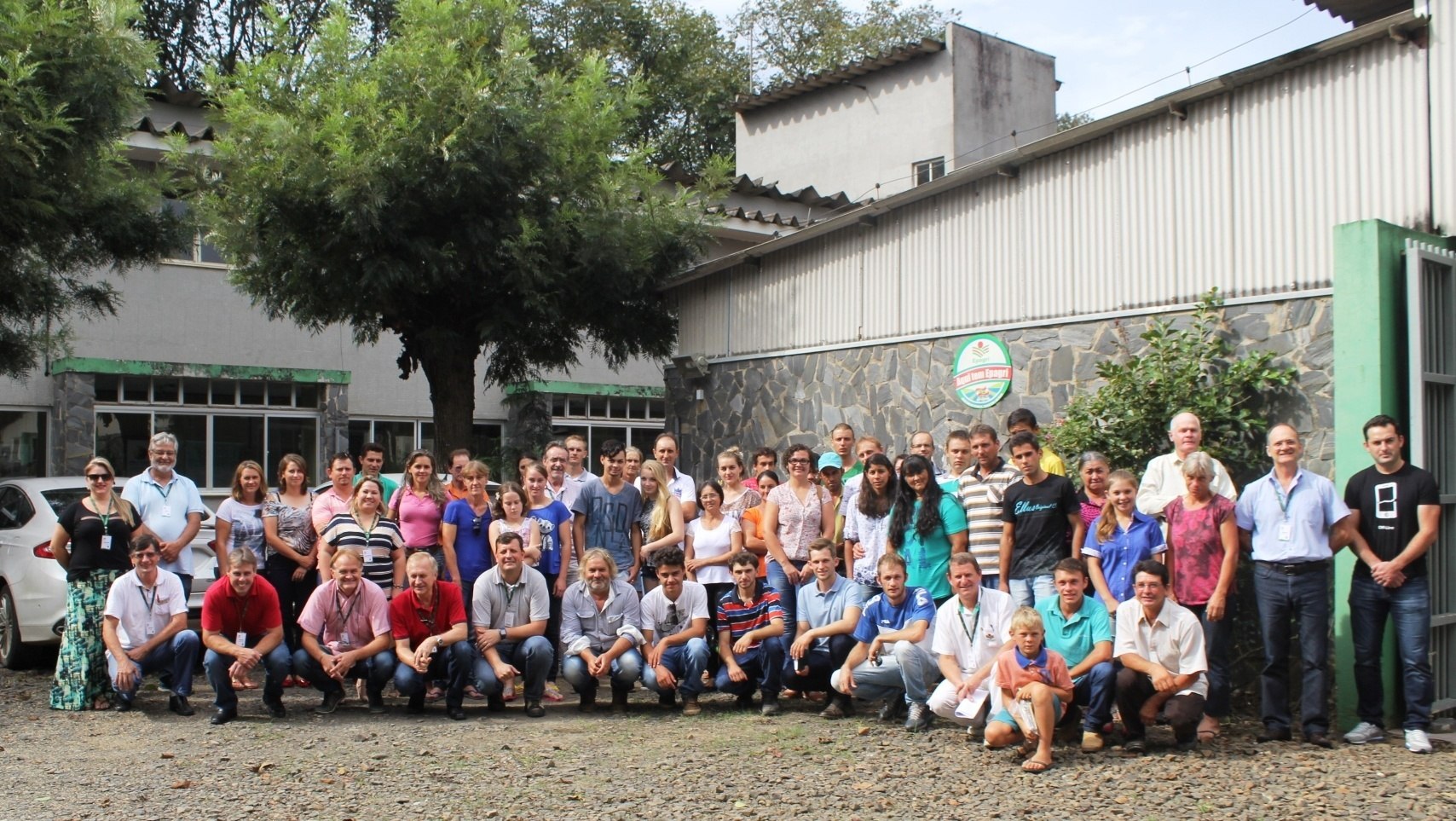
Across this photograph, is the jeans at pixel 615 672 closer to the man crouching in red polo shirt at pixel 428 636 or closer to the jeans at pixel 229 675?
the man crouching in red polo shirt at pixel 428 636

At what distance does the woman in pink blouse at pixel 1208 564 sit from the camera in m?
7.03

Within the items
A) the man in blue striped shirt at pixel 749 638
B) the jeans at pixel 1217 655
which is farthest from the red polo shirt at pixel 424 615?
the jeans at pixel 1217 655

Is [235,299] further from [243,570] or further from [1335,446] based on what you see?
[1335,446]

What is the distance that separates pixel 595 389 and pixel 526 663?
12275mm

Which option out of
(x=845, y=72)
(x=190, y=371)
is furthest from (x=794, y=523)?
(x=845, y=72)

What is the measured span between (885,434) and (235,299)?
9.86m

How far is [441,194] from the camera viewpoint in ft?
39.4

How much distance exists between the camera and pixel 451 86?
39.0ft

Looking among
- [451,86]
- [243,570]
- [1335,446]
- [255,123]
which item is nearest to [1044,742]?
[1335,446]

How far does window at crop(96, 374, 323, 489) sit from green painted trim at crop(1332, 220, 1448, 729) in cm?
1360

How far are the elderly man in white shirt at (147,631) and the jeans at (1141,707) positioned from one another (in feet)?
18.3

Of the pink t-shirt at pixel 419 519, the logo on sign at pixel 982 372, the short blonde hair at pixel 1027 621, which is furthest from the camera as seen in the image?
the logo on sign at pixel 982 372

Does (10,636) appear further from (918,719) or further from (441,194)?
(918,719)

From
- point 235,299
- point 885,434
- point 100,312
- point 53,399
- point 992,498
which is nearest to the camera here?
point 992,498
